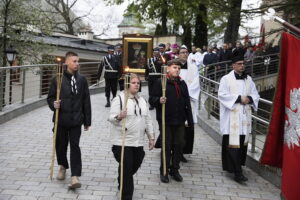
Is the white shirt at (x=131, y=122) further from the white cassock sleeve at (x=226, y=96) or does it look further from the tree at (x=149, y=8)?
the tree at (x=149, y=8)

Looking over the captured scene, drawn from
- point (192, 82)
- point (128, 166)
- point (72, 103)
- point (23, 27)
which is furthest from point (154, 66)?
point (23, 27)

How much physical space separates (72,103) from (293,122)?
2976 mm

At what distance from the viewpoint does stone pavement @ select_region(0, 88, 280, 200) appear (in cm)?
A: 563

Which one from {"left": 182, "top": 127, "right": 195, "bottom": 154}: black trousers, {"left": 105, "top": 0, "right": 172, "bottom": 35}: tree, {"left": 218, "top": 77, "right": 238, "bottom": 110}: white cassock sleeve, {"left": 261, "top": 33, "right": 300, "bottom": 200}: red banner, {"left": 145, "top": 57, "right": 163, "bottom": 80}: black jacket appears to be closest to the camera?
{"left": 261, "top": 33, "right": 300, "bottom": 200}: red banner

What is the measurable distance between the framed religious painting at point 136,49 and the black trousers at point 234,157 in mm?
8420

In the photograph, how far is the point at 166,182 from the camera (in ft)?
20.3

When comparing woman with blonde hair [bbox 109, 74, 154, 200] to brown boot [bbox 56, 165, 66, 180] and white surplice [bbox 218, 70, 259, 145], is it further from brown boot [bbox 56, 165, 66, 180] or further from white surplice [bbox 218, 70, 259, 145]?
white surplice [bbox 218, 70, 259, 145]

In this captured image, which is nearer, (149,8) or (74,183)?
(74,183)

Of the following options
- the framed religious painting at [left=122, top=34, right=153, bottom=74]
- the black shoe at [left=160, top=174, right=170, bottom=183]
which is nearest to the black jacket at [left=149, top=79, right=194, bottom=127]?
the black shoe at [left=160, top=174, right=170, bottom=183]

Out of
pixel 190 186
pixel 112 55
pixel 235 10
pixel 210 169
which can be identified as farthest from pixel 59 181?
pixel 112 55

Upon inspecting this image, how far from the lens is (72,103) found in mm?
5766

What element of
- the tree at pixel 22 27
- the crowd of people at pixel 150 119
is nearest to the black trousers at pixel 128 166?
the crowd of people at pixel 150 119

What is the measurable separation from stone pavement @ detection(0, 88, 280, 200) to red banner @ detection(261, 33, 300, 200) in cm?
134

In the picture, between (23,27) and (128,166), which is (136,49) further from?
(128,166)
